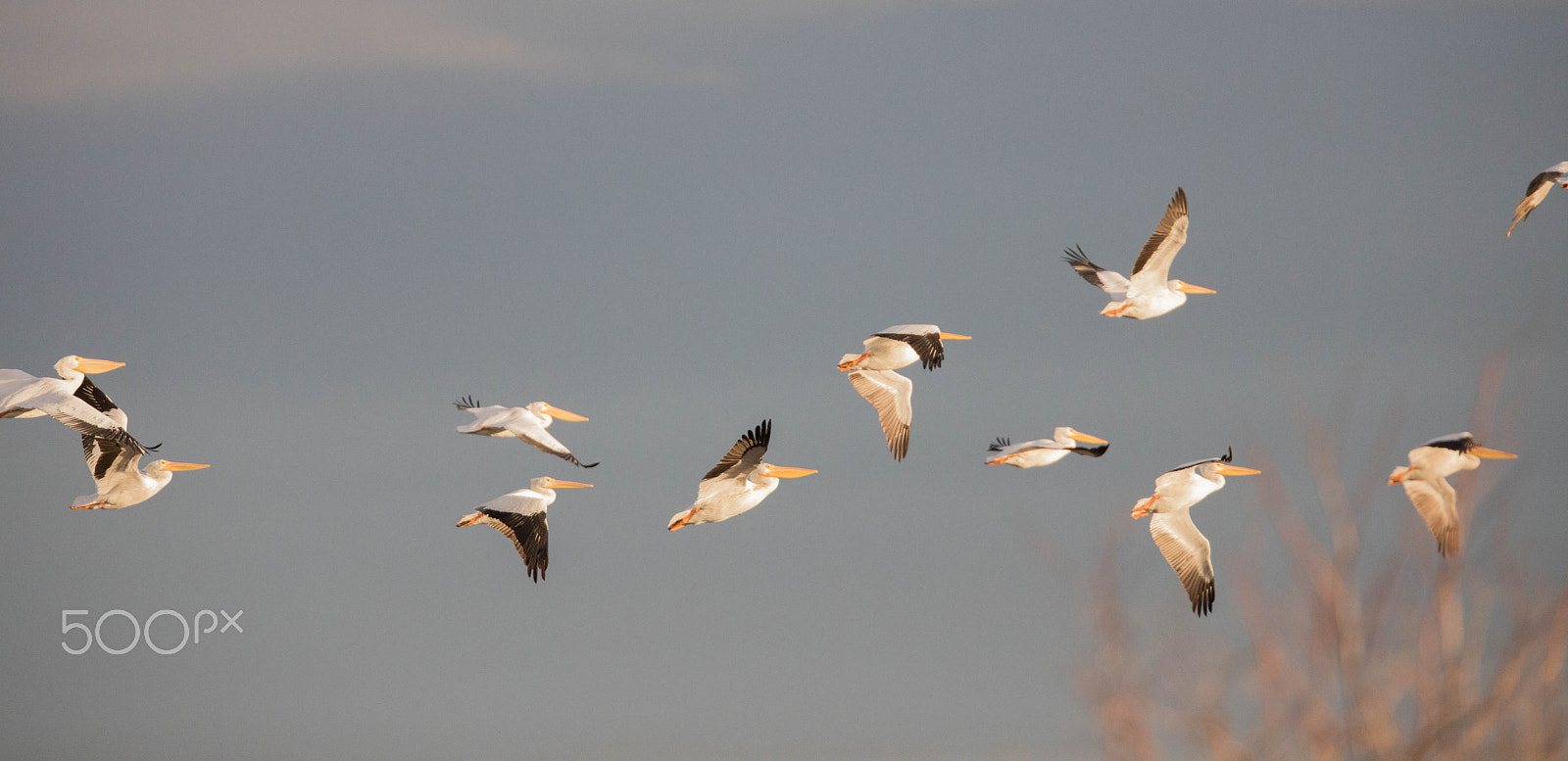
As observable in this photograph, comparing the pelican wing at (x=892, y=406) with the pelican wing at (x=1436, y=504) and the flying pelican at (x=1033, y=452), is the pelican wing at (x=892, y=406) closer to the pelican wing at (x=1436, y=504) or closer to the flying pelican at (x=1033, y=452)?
the flying pelican at (x=1033, y=452)

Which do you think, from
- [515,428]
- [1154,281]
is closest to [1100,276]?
[1154,281]

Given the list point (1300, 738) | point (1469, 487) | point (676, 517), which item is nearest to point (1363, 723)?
point (1300, 738)

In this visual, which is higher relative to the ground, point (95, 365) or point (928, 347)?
point (95, 365)

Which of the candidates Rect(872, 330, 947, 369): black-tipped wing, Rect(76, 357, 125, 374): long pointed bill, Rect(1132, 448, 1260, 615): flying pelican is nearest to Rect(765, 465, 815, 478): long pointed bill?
Rect(872, 330, 947, 369): black-tipped wing

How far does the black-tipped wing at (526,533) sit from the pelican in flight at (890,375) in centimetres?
328

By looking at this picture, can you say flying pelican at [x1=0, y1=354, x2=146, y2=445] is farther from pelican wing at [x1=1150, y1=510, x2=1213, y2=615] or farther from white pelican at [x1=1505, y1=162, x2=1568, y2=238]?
white pelican at [x1=1505, y1=162, x2=1568, y2=238]

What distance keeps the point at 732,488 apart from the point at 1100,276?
4.10m

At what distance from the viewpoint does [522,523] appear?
10812 mm

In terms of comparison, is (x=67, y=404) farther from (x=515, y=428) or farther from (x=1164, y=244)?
(x=1164, y=244)

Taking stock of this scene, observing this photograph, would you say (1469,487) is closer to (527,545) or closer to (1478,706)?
(1478,706)

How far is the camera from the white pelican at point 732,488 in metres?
10.3


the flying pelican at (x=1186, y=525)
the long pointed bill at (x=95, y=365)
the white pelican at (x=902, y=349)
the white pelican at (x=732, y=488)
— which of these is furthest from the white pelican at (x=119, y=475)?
the flying pelican at (x=1186, y=525)

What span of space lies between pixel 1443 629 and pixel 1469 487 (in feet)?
4.55

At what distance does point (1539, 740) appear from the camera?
6391 millimetres
